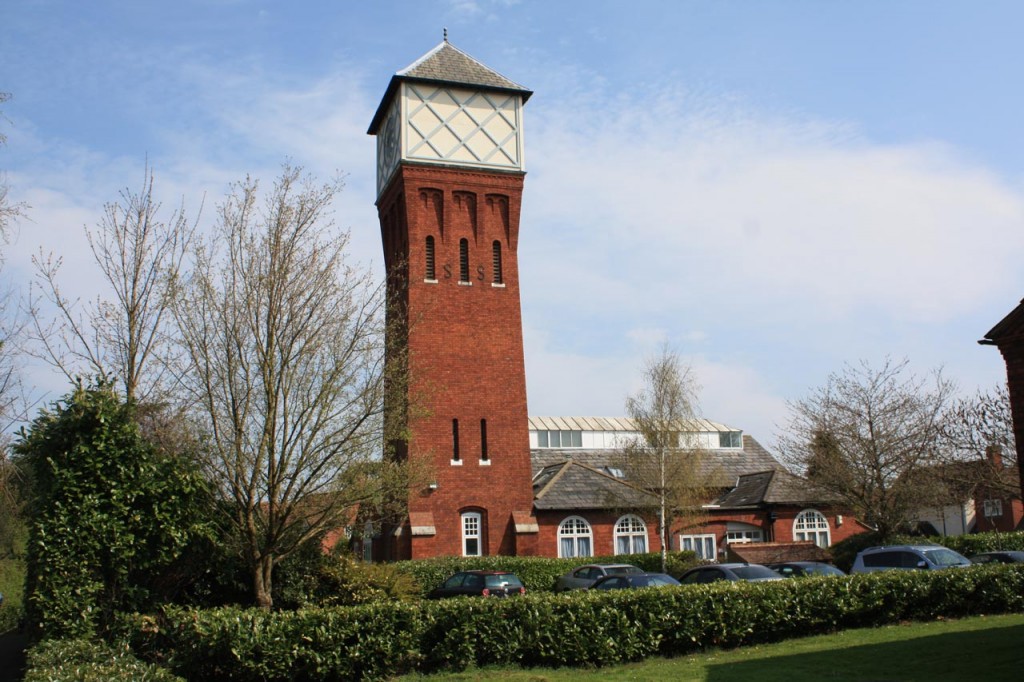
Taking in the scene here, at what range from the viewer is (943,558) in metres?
22.2

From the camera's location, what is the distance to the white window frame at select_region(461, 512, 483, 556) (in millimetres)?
33812

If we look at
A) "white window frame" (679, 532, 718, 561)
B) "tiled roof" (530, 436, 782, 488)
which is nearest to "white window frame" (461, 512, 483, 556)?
"white window frame" (679, 532, 718, 561)

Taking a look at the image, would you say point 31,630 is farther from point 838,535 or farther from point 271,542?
point 838,535

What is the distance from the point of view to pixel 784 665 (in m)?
14.5

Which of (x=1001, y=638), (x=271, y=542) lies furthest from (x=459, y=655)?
(x=1001, y=638)

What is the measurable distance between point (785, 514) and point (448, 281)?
17.7m

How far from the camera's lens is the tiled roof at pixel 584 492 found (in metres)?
35.8

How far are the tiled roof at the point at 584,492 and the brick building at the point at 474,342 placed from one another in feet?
0.18

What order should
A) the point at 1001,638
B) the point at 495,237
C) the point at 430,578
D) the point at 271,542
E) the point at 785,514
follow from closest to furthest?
1. the point at 1001,638
2. the point at 271,542
3. the point at 430,578
4. the point at 495,237
5. the point at 785,514

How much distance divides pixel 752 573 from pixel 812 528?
19.4 meters

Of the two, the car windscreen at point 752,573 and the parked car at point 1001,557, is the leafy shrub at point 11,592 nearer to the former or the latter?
the car windscreen at point 752,573

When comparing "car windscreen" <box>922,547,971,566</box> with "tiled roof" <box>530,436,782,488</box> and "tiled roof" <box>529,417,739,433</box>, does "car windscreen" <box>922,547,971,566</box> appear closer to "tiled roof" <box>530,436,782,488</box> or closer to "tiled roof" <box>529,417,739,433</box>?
Result: "tiled roof" <box>530,436,782,488</box>

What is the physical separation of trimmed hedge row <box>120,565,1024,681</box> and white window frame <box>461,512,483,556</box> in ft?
57.7

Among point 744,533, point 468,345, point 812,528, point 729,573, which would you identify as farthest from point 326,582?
point 812,528
